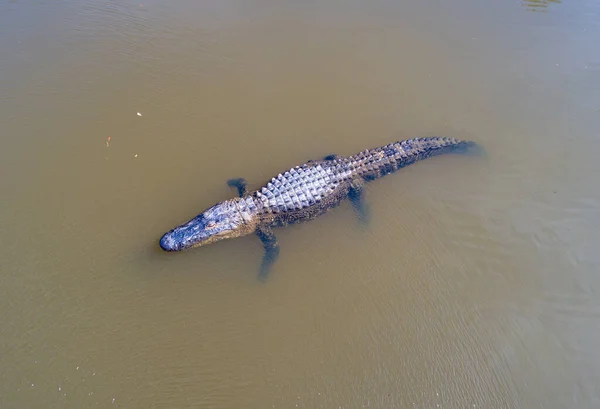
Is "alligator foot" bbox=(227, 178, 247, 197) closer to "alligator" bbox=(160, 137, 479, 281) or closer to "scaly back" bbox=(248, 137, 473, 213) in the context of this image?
"alligator" bbox=(160, 137, 479, 281)

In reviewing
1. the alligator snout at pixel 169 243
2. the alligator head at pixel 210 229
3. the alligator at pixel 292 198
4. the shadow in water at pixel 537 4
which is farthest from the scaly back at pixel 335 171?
the shadow in water at pixel 537 4

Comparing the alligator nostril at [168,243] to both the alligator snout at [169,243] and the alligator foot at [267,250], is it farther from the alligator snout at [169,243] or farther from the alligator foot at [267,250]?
the alligator foot at [267,250]

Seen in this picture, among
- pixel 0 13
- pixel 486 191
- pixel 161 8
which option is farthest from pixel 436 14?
pixel 0 13

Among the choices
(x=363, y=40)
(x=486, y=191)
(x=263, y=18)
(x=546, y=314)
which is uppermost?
(x=263, y=18)

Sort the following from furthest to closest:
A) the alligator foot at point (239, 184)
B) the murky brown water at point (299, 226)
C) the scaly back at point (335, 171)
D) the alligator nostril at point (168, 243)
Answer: the alligator foot at point (239, 184) → the scaly back at point (335, 171) → the alligator nostril at point (168, 243) → the murky brown water at point (299, 226)

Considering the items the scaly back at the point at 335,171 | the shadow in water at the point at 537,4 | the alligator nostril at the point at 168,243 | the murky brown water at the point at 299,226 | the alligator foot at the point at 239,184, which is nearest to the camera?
the murky brown water at the point at 299,226

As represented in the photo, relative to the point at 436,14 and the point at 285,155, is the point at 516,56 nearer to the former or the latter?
the point at 436,14

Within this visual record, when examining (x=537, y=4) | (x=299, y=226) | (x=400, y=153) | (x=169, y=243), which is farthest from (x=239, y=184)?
(x=537, y=4)

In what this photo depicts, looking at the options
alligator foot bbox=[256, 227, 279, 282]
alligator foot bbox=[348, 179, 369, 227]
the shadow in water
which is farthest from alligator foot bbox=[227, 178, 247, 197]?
the shadow in water
